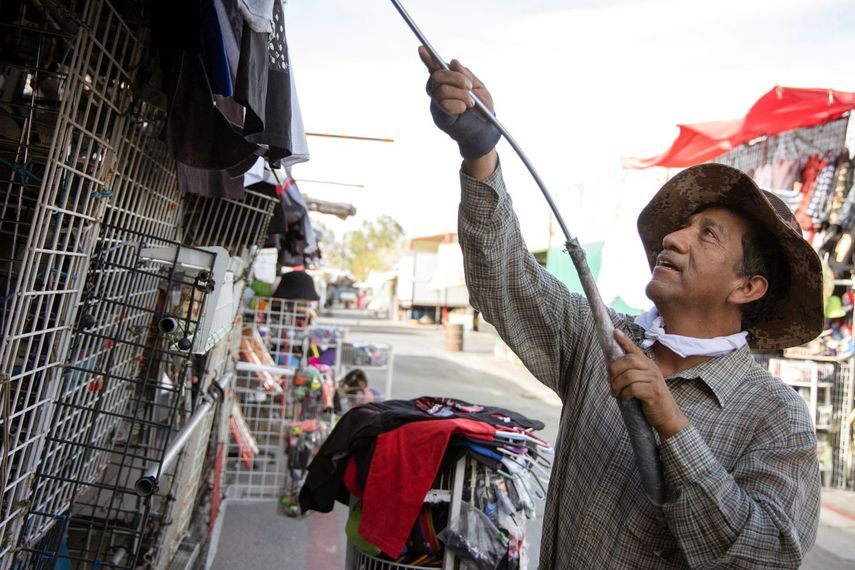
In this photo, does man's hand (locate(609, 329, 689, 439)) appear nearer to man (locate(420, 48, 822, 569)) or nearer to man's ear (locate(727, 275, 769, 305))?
man (locate(420, 48, 822, 569))

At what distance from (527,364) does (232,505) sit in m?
5.03

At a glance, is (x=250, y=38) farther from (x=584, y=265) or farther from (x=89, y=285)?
(x=584, y=265)

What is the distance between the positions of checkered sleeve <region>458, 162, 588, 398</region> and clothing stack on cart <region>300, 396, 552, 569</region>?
3.41 feet

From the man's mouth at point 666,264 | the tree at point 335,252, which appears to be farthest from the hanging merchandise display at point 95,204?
the tree at point 335,252

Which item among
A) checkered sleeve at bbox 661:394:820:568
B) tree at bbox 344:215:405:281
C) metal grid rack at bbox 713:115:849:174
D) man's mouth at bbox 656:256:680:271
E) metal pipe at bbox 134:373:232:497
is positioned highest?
tree at bbox 344:215:405:281

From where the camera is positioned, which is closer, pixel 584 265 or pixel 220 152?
pixel 584 265

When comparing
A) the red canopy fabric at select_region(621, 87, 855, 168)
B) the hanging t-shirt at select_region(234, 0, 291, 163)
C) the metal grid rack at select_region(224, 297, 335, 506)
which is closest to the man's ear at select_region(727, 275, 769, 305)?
the hanging t-shirt at select_region(234, 0, 291, 163)

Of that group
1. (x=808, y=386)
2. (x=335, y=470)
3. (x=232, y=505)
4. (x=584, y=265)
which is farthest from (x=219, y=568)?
(x=808, y=386)

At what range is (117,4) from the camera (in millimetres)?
2096

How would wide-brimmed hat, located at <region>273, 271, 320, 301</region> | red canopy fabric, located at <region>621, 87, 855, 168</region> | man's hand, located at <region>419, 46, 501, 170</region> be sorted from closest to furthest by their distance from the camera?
man's hand, located at <region>419, 46, 501, 170</region>, wide-brimmed hat, located at <region>273, 271, 320, 301</region>, red canopy fabric, located at <region>621, 87, 855, 168</region>

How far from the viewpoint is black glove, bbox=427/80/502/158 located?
1657mm

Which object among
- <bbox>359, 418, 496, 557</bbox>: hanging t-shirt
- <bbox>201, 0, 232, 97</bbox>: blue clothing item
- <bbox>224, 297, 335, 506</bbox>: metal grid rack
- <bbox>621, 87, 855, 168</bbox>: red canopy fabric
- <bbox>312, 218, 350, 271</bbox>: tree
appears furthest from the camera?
<bbox>312, 218, 350, 271</bbox>: tree

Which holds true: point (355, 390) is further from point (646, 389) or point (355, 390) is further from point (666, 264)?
point (646, 389)

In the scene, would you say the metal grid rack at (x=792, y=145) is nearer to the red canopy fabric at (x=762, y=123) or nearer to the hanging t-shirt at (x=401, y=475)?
the red canopy fabric at (x=762, y=123)
